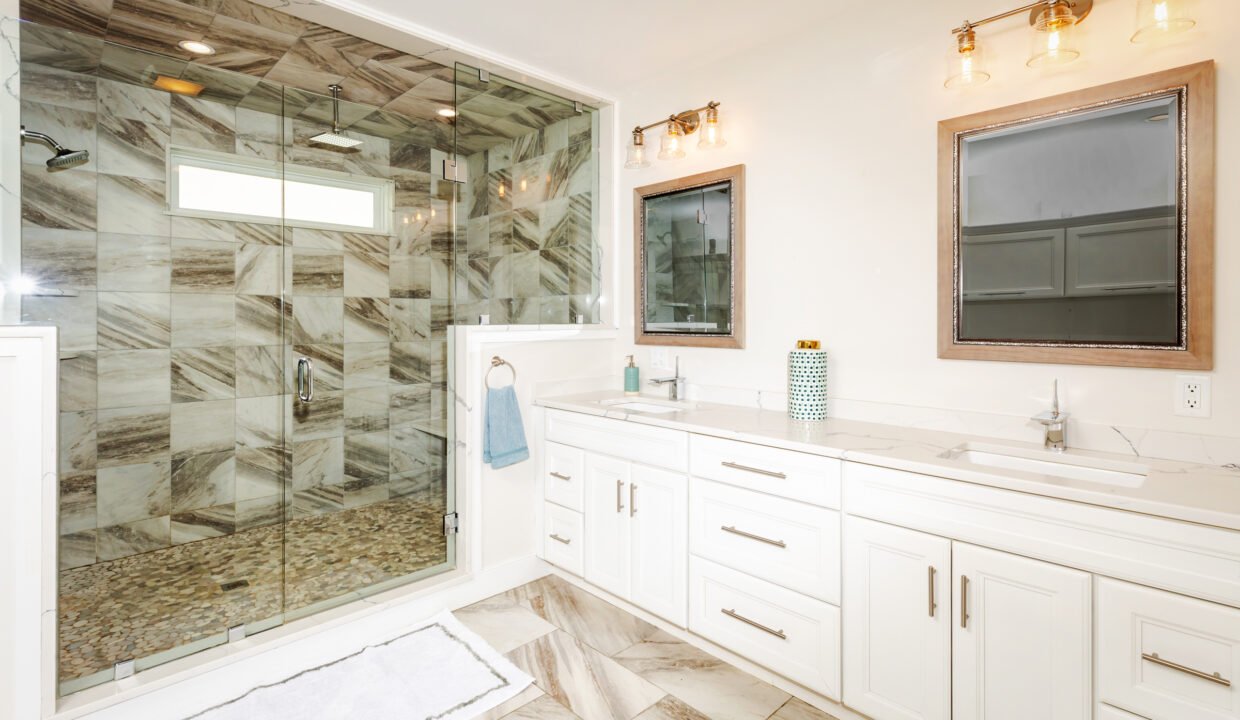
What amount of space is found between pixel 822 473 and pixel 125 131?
314 cm

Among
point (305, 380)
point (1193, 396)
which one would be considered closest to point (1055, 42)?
point (1193, 396)

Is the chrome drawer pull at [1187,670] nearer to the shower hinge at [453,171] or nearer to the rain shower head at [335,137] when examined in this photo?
the shower hinge at [453,171]

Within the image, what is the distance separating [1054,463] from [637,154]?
2056 millimetres

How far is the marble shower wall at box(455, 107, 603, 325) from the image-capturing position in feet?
9.16

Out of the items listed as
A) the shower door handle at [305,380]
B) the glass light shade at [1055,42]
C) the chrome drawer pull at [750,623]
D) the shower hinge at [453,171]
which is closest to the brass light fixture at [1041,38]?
Result: the glass light shade at [1055,42]

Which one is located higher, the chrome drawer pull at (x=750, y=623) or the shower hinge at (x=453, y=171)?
the shower hinge at (x=453, y=171)

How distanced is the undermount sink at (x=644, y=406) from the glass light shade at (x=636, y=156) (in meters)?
1.14

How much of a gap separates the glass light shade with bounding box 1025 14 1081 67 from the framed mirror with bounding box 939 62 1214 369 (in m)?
0.12

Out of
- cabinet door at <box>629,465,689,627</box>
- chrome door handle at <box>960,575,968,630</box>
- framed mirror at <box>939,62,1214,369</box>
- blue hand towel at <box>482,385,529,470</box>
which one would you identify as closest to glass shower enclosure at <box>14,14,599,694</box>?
blue hand towel at <box>482,385,529,470</box>

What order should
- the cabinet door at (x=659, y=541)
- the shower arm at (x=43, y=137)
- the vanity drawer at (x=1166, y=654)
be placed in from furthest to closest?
the cabinet door at (x=659, y=541), the shower arm at (x=43, y=137), the vanity drawer at (x=1166, y=654)

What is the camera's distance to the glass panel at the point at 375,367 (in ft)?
8.81

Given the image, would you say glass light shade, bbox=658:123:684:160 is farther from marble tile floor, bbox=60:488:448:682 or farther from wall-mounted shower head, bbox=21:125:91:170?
wall-mounted shower head, bbox=21:125:91:170

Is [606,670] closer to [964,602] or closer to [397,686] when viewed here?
[397,686]

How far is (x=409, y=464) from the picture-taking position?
9.11ft
